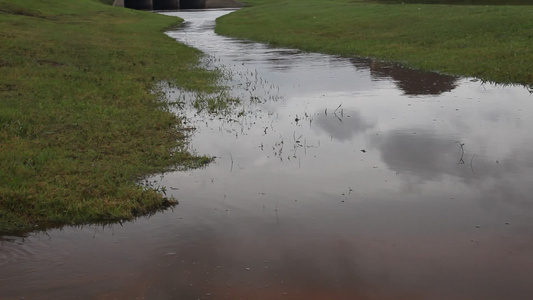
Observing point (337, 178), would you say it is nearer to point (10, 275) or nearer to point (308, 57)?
point (10, 275)

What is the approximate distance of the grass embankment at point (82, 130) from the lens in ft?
29.4

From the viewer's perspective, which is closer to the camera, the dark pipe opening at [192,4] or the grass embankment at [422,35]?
the grass embankment at [422,35]

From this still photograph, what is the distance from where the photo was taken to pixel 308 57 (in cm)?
3006

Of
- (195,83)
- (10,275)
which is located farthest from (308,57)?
(10,275)

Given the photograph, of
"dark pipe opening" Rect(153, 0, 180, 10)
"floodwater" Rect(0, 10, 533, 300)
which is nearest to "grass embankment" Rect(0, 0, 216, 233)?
"floodwater" Rect(0, 10, 533, 300)

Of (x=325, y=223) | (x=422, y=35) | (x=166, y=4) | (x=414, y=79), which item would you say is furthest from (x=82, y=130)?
(x=166, y=4)

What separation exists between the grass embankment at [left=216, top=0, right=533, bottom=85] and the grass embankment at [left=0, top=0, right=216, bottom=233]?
9.19 m

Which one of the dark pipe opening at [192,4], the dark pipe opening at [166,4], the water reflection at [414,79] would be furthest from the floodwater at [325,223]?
the dark pipe opening at [166,4]

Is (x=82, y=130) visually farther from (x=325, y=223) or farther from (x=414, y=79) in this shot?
(x=414, y=79)

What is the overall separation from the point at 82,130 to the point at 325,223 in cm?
684

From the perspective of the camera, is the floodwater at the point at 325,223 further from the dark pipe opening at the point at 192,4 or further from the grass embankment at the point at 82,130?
the dark pipe opening at the point at 192,4

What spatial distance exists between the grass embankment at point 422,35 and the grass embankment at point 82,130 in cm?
919

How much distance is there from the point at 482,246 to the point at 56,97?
12.5 m

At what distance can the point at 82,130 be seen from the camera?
13.1 meters
